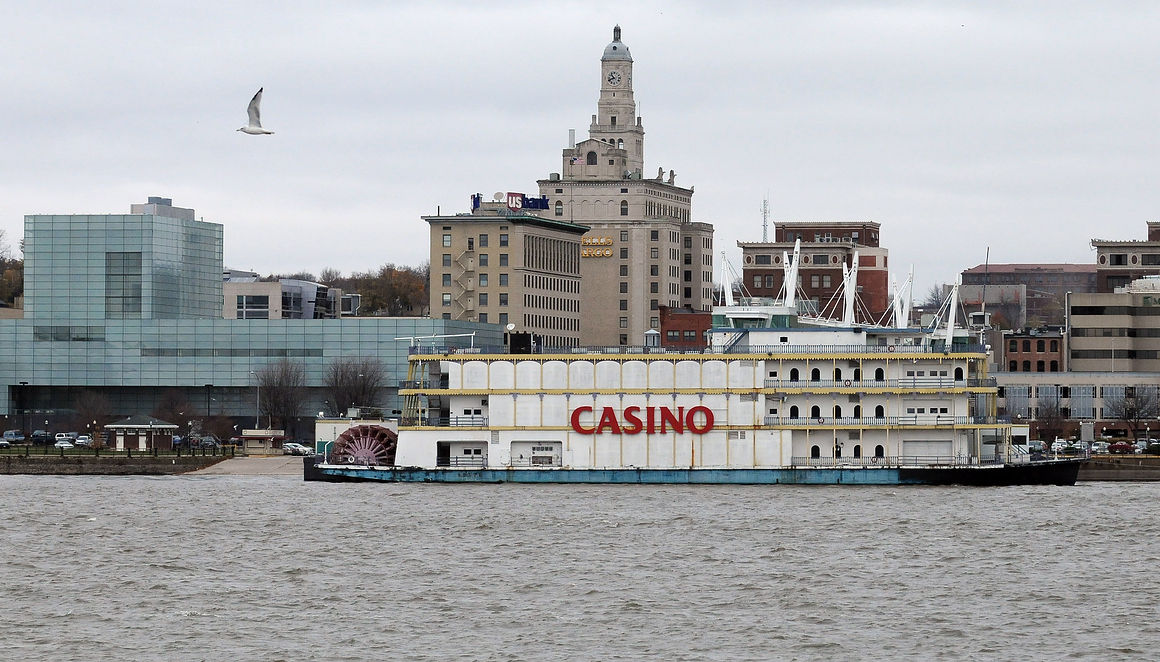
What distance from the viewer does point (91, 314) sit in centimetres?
18112

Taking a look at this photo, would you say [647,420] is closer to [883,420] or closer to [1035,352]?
[883,420]

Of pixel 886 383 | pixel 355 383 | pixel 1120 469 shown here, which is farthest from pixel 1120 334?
pixel 886 383

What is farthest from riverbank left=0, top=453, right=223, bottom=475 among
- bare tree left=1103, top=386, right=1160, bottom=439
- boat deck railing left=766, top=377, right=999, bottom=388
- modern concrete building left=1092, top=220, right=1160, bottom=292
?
modern concrete building left=1092, top=220, right=1160, bottom=292

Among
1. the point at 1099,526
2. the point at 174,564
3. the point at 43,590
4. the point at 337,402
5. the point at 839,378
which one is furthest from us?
the point at 337,402

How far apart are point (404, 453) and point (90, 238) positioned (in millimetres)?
94590

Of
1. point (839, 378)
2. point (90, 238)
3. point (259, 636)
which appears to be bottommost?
point (259, 636)

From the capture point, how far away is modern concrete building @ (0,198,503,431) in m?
178

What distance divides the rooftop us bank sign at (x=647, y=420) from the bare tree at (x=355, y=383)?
68478 millimetres

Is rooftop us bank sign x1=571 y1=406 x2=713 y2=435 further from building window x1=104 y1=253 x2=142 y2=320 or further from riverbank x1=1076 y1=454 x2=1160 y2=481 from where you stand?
building window x1=104 y1=253 x2=142 y2=320

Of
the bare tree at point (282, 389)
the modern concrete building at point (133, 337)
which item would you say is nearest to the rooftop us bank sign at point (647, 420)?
the bare tree at point (282, 389)

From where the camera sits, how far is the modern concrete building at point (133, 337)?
17812 centimetres

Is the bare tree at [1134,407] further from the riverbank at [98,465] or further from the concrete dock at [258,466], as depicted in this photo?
the riverbank at [98,465]

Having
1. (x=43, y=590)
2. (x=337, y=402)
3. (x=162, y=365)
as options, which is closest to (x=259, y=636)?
(x=43, y=590)

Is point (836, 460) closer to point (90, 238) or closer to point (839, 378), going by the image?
point (839, 378)
